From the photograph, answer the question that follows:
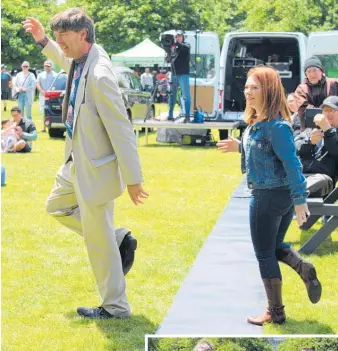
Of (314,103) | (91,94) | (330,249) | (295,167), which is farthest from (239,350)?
(314,103)

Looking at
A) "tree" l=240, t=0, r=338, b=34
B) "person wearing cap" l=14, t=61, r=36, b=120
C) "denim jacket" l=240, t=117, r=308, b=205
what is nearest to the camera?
"denim jacket" l=240, t=117, r=308, b=205

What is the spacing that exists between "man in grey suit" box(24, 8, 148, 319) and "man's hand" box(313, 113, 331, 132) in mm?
2516

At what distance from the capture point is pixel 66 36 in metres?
5.62

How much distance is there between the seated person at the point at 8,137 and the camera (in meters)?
17.4

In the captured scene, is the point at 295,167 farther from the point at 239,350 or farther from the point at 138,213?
the point at 138,213

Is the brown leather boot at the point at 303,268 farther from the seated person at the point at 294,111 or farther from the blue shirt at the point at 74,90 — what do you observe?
the seated person at the point at 294,111

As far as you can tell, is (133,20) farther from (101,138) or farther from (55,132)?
(101,138)

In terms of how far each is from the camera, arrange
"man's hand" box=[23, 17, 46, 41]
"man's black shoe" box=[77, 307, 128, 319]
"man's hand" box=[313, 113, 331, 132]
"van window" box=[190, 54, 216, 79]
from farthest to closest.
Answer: "van window" box=[190, 54, 216, 79]
"man's hand" box=[313, 113, 331, 132]
"man's hand" box=[23, 17, 46, 41]
"man's black shoe" box=[77, 307, 128, 319]

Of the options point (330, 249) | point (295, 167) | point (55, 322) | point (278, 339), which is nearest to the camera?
point (278, 339)

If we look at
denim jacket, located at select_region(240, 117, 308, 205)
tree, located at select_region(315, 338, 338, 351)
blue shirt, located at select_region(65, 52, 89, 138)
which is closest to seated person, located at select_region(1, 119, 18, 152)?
blue shirt, located at select_region(65, 52, 89, 138)

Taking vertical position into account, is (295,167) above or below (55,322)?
above

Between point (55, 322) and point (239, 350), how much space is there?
254cm

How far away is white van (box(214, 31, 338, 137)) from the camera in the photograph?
19.9 metres

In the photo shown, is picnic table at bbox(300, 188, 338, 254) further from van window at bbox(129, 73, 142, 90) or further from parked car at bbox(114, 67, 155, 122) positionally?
van window at bbox(129, 73, 142, 90)
